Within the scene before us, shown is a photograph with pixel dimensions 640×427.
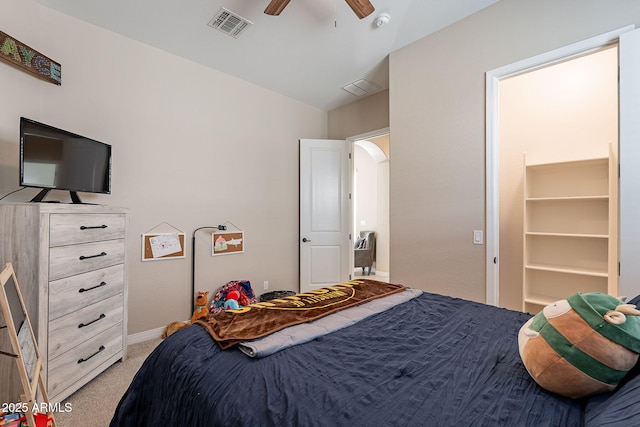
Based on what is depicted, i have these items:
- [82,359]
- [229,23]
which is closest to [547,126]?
[229,23]

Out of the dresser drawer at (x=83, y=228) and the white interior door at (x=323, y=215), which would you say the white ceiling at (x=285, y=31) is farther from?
the dresser drawer at (x=83, y=228)

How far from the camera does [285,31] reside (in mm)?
2766

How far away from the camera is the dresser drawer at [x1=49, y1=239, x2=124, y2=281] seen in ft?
5.73

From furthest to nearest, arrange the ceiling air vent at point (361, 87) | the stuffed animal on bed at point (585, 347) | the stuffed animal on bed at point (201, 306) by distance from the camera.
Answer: the ceiling air vent at point (361, 87)
the stuffed animal on bed at point (201, 306)
the stuffed animal on bed at point (585, 347)

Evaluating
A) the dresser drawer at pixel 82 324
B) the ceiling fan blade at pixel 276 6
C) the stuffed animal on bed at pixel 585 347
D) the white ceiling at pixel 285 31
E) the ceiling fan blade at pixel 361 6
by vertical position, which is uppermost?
the white ceiling at pixel 285 31

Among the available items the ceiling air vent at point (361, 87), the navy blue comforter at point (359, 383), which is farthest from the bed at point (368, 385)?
the ceiling air vent at point (361, 87)

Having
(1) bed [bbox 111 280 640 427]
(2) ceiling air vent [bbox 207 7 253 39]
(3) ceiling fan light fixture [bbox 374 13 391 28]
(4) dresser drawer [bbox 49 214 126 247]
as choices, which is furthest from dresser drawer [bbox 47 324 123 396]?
(3) ceiling fan light fixture [bbox 374 13 391 28]

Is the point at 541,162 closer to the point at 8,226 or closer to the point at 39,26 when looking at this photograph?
the point at 8,226

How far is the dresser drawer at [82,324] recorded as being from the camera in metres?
1.73

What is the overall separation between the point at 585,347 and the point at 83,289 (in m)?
2.54

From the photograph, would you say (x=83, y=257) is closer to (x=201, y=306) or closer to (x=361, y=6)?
(x=201, y=306)

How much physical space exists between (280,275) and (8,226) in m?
2.75

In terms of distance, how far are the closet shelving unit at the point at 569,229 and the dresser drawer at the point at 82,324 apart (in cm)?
369

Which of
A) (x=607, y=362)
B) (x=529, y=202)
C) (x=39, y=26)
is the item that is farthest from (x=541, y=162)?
(x=39, y=26)
